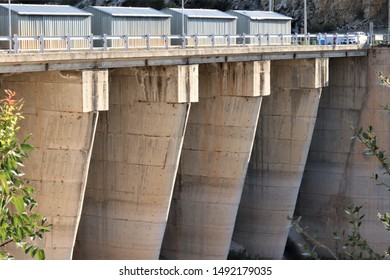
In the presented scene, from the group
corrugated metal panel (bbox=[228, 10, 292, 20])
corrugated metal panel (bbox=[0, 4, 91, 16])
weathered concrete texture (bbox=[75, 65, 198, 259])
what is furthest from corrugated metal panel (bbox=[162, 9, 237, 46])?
corrugated metal panel (bbox=[0, 4, 91, 16])

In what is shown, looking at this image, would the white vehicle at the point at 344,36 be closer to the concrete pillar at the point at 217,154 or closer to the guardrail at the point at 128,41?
the guardrail at the point at 128,41

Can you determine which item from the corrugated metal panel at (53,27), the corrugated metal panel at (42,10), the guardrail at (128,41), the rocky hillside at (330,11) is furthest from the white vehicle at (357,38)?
the rocky hillside at (330,11)

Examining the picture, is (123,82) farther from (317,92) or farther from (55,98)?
(317,92)

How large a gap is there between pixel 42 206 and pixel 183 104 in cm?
666

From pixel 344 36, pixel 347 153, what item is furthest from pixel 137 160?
pixel 344 36

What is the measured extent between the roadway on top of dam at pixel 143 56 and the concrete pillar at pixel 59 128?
0.63 metres

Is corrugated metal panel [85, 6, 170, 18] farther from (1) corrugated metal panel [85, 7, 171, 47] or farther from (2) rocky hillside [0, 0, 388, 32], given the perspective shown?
(2) rocky hillside [0, 0, 388, 32]

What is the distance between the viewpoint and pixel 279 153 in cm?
4878

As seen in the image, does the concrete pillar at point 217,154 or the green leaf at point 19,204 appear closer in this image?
the green leaf at point 19,204

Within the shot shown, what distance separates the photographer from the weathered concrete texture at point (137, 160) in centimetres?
3653

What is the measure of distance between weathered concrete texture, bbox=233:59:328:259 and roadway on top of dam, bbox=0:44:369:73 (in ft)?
4.82

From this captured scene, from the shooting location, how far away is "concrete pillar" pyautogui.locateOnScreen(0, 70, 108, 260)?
3144 cm
